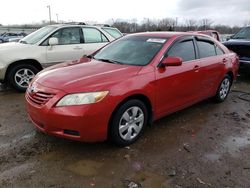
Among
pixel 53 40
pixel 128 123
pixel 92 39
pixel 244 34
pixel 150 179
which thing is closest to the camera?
pixel 150 179

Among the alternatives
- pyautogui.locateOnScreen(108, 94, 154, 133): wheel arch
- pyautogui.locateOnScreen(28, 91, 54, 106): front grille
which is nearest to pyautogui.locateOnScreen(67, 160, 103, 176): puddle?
pyautogui.locateOnScreen(108, 94, 154, 133): wheel arch

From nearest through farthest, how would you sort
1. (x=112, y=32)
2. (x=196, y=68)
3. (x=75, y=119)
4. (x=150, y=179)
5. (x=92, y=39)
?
(x=150, y=179) < (x=75, y=119) < (x=196, y=68) < (x=92, y=39) < (x=112, y=32)

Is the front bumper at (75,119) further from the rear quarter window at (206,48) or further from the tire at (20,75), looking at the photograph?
the tire at (20,75)

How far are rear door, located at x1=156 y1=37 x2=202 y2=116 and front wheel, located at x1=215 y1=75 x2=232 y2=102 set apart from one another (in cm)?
101

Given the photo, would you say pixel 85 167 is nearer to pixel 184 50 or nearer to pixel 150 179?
pixel 150 179

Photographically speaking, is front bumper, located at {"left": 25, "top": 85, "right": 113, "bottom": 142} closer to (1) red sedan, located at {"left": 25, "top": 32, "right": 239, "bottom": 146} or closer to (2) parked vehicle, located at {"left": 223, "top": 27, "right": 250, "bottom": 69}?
(1) red sedan, located at {"left": 25, "top": 32, "right": 239, "bottom": 146}

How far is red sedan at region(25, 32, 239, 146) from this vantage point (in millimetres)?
3535

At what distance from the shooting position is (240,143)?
435cm

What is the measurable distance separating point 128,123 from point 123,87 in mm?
537

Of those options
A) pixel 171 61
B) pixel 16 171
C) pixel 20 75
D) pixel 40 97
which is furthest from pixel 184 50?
pixel 20 75

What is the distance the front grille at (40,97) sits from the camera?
364 cm

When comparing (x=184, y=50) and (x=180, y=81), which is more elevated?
(x=184, y=50)

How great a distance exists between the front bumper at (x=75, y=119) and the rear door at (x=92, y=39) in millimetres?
4285

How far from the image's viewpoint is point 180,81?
15.3ft
